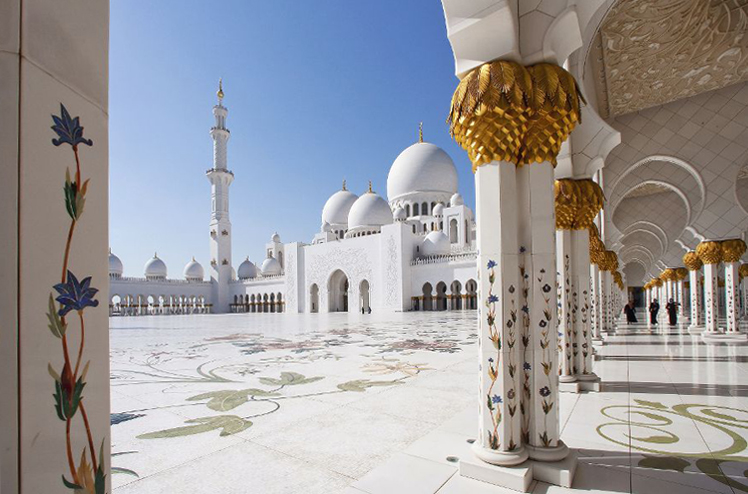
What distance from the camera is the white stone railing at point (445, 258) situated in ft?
52.4

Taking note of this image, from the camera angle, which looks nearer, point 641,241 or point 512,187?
point 512,187

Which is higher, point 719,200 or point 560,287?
point 719,200

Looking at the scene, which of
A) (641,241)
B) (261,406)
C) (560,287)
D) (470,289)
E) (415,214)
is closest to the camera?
(261,406)

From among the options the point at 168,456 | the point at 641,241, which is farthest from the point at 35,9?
the point at 641,241

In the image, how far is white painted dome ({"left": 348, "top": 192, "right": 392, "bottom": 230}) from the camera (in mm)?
20812

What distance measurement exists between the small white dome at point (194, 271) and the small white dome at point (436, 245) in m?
15.8

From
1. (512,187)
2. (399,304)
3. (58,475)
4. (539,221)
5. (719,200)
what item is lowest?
(399,304)

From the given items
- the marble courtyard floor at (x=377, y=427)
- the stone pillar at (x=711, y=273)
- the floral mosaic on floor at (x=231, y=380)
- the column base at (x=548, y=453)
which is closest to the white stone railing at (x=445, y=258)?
the stone pillar at (x=711, y=273)

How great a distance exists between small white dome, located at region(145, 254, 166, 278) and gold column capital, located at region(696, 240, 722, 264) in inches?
1037

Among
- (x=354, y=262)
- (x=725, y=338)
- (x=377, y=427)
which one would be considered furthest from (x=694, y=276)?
(x=354, y=262)

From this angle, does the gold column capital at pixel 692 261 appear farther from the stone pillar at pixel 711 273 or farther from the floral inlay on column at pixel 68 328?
the floral inlay on column at pixel 68 328

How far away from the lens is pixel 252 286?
2398 cm

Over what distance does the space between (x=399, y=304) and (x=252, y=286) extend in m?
10.4

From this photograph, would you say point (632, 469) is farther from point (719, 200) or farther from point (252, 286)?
point (252, 286)
